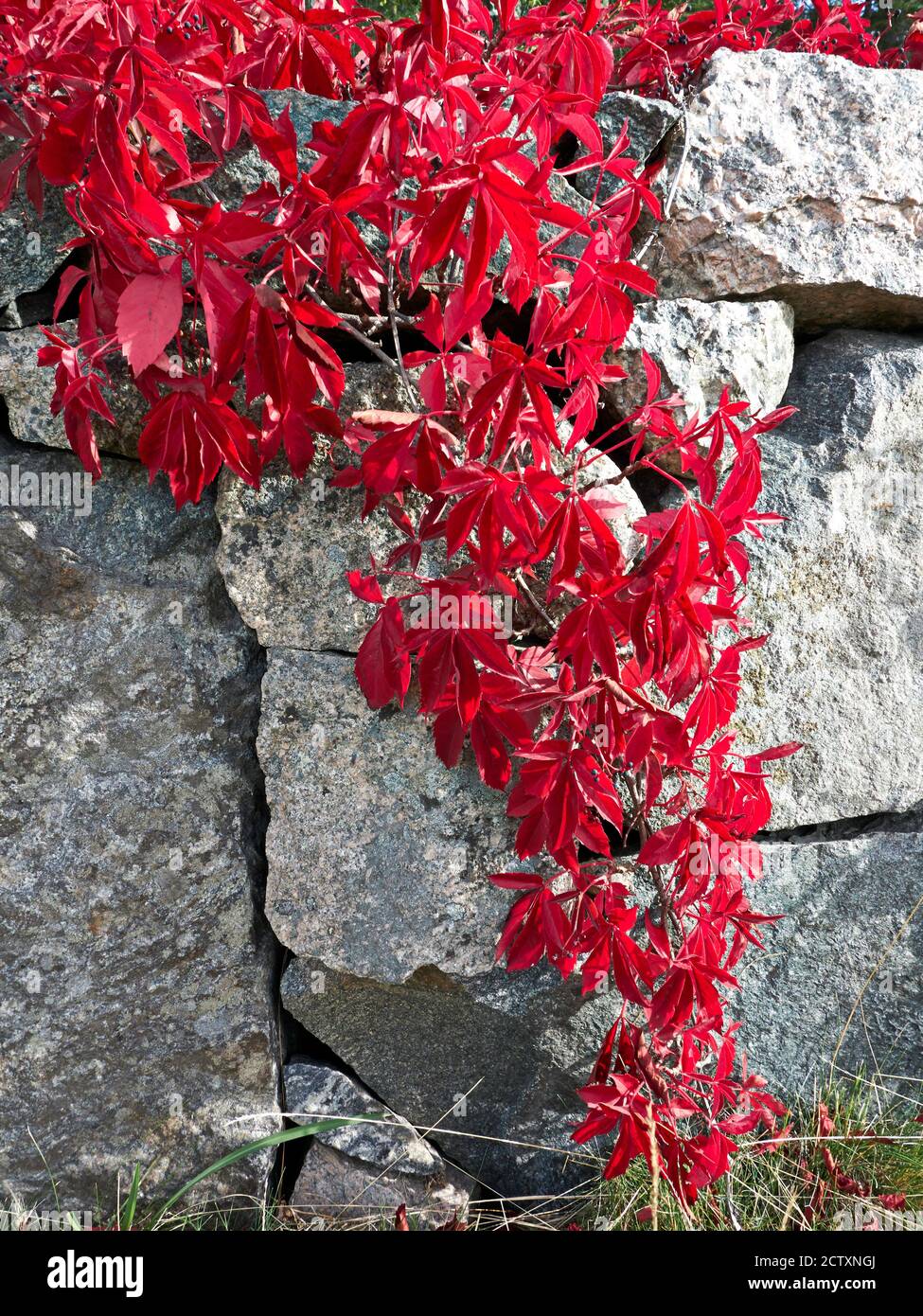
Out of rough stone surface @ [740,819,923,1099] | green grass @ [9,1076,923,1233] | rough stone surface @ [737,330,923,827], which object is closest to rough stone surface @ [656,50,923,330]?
rough stone surface @ [737,330,923,827]

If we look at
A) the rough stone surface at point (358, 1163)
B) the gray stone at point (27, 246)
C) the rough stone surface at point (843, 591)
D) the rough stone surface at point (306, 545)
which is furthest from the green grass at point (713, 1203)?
the gray stone at point (27, 246)

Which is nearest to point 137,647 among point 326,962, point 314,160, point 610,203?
point 326,962

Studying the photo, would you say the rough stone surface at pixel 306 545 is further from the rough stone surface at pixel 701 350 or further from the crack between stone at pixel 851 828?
the crack between stone at pixel 851 828

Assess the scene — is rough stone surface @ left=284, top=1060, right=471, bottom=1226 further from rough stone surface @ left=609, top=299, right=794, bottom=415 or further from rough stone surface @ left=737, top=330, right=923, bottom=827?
rough stone surface @ left=609, top=299, right=794, bottom=415

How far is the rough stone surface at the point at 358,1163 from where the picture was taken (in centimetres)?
174

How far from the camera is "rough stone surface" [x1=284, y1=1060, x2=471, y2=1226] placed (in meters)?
1.74

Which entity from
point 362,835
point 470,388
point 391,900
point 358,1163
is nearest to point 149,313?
point 470,388

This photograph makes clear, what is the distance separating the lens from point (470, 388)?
4.61 ft

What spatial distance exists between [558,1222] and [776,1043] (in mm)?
526

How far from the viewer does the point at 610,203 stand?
1452 mm

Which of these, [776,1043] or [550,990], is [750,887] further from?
[550,990]

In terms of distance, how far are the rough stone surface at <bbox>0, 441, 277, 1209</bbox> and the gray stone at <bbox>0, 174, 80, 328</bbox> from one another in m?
0.25

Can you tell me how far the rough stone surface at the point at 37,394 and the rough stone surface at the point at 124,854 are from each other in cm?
6

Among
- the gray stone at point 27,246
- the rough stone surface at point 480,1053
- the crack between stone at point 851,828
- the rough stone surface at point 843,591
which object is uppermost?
the gray stone at point 27,246
